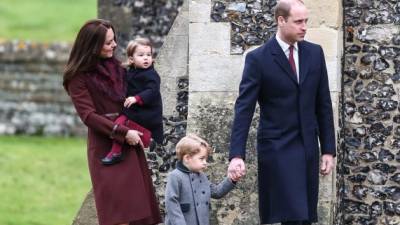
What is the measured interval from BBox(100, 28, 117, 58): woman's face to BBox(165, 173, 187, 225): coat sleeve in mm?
935

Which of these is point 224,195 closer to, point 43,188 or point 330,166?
point 330,166

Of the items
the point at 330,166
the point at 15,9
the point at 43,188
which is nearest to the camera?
the point at 330,166

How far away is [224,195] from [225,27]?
1368 millimetres

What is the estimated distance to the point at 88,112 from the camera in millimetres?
9281

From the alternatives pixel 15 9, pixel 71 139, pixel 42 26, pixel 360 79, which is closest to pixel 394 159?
pixel 360 79

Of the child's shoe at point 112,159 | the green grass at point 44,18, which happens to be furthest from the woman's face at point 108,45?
the green grass at point 44,18

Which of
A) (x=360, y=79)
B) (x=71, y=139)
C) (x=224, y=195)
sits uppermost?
(x=360, y=79)

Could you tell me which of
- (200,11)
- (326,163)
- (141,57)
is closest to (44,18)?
(200,11)

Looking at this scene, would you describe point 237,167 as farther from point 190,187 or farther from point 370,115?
point 370,115

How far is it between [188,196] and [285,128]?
0.79 meters

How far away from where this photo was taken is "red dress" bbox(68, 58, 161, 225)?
932 cm

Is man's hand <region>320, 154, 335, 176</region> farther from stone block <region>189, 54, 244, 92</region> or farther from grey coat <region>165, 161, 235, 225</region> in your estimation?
stone block <region>189, 54, 244, 92</region>

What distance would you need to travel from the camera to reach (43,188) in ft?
58.1

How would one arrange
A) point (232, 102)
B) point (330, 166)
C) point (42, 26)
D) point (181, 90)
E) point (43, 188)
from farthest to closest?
point (42, 26)
point (43, 188)
point (181, 90)
point (232, 102)
point (330, 166)
